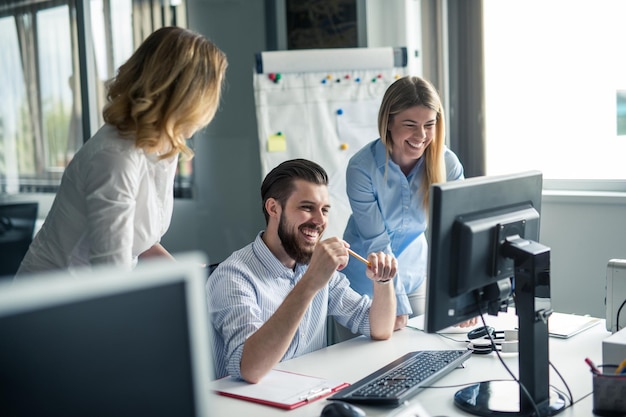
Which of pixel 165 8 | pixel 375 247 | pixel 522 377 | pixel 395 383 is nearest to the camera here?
pixel 522 377

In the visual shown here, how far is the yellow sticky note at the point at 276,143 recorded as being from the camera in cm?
348

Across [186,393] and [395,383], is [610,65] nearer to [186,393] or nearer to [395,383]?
[395,383]

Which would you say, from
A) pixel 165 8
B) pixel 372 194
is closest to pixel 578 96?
pixel 372 194

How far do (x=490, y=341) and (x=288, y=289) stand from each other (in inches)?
22.0

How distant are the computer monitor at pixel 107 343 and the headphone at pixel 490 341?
4.07 feet

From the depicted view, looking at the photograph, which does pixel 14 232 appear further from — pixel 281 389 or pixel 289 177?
pixel 281 389

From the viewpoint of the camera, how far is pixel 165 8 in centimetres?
346

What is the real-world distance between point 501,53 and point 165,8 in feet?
5.60

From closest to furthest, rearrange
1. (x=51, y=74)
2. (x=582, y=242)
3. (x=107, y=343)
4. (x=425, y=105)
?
(x=107, y=343), (x=425, y=105), (x=51, y=74), (x=582, y=242)

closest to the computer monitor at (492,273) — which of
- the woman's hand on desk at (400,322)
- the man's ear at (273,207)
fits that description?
the woman's hand on desk at (400,322)

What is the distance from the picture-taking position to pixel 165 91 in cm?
159

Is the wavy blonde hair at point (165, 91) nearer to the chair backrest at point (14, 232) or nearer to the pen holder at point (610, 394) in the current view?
the pen holder at point (610, 394)

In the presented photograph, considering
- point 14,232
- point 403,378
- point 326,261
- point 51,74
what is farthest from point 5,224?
point 403,378

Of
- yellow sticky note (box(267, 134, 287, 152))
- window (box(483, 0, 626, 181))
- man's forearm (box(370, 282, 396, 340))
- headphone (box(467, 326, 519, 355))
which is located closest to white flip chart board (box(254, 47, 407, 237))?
yellow sticky note (box(267, 134, 287, 152))
